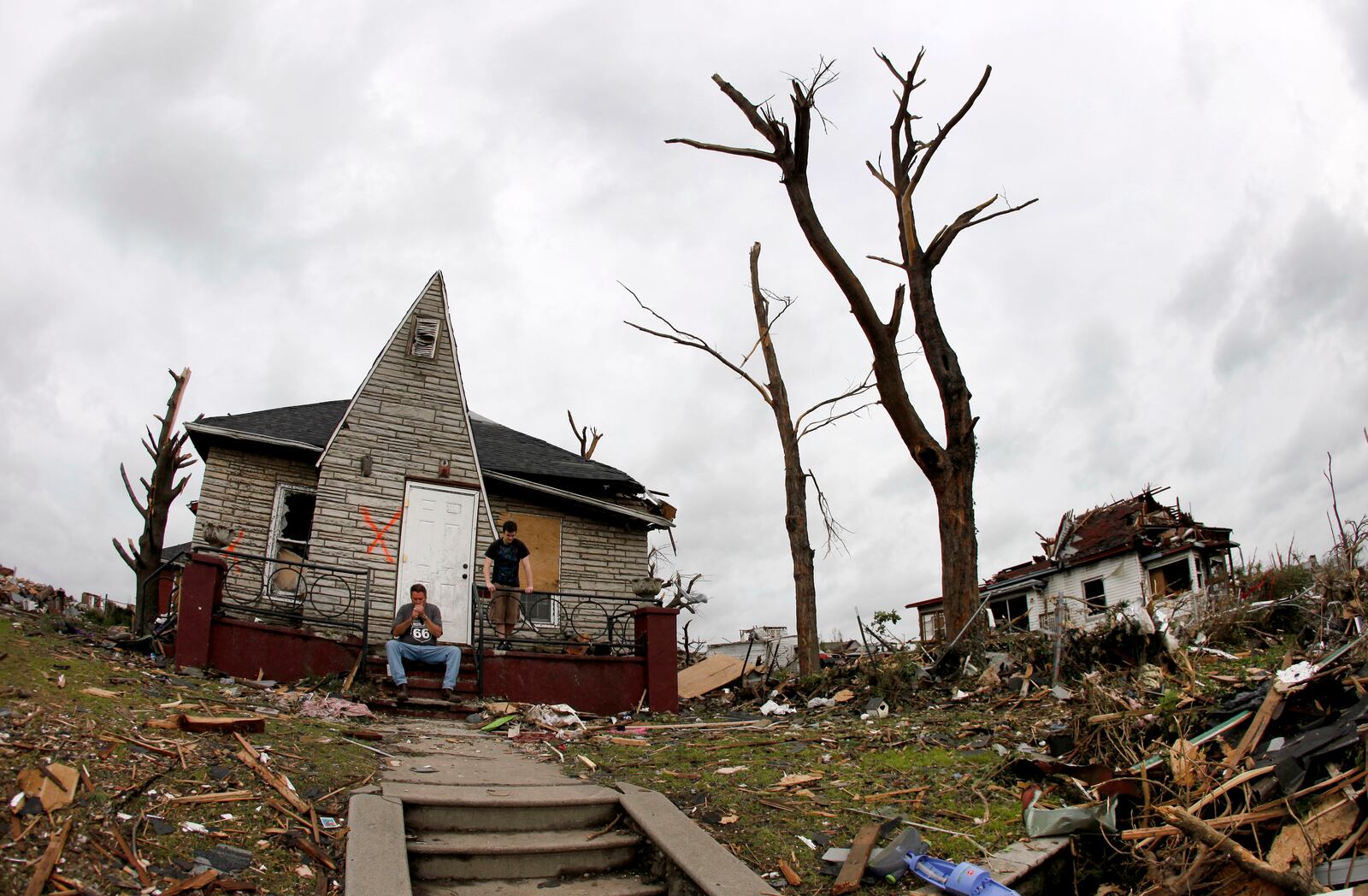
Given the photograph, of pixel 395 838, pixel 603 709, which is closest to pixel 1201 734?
pixel 395 838

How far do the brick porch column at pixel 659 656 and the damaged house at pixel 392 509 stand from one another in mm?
651

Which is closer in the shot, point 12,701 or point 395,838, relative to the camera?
point 395,838

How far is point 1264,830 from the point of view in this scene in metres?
4.49

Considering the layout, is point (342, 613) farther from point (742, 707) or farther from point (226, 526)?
point (742, 707)

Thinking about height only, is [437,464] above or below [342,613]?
above

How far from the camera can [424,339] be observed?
526 inches

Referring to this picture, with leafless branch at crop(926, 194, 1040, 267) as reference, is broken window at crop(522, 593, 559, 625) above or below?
below

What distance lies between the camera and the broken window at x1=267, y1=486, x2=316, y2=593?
12.5 m

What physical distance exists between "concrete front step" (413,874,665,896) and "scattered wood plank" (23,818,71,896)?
1614 mm

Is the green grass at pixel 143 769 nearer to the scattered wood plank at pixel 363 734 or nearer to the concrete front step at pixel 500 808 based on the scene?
the scattered wood plank at pixel 363 734

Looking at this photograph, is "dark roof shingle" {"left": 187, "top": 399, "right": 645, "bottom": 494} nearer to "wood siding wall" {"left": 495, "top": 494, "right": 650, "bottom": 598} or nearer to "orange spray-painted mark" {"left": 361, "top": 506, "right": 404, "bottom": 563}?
"wood siding wall" {"left": 495, "top": 494, "right": 650, "bottom": 598}

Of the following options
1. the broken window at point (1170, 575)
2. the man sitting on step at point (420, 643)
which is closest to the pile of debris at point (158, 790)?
the man sitting on step at point (420, 643)

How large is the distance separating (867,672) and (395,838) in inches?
274

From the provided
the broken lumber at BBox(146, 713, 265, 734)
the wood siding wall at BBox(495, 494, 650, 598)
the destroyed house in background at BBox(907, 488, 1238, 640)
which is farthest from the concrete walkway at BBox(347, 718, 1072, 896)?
the destroyed house in background at BBox(907, 488, 1238, 640)
